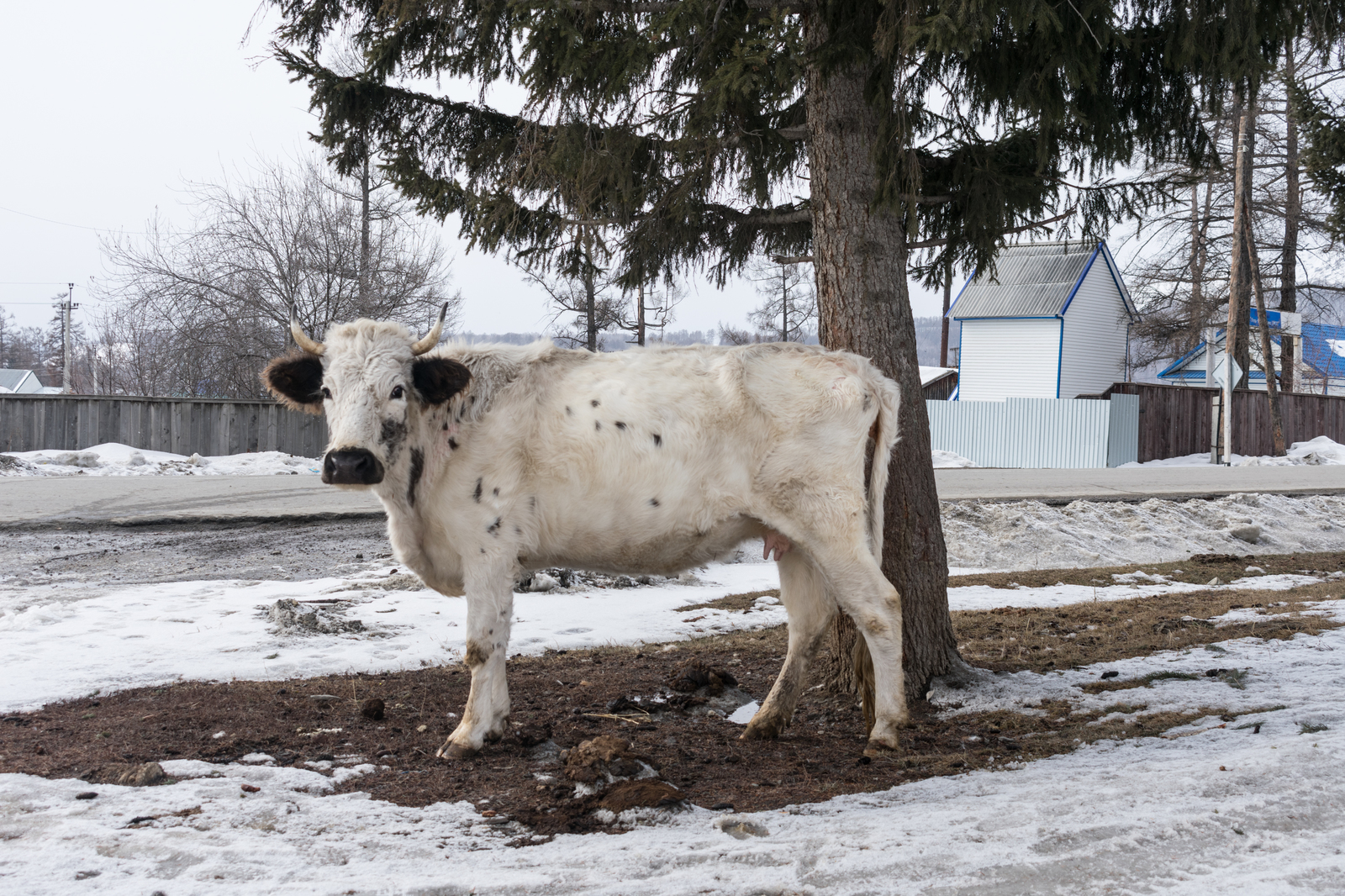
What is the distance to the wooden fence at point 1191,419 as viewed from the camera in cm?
3019

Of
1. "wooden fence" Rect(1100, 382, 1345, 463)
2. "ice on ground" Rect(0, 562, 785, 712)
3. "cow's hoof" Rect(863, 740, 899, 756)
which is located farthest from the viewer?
"wooden fence" Rect(1100, 382, 1345, 463)

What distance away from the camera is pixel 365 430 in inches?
177

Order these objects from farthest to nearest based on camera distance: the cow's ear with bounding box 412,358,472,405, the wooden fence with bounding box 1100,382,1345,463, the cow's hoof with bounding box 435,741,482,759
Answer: the wooden fence with bounding box 1100,382,1345,463 < the cow's ear with bounding box 412,358,472,405 < the cow's hoof with bounding box 435,741,482,759

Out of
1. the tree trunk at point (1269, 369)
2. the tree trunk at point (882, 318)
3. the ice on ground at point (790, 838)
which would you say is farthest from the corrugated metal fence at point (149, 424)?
the tree trunk at point (1269, 369)

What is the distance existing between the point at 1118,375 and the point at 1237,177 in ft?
38.8

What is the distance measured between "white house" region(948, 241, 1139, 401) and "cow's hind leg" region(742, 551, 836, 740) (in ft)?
107

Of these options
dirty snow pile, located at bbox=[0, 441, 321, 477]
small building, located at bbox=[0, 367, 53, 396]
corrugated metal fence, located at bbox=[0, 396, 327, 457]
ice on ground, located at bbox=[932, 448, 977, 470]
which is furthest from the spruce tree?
small building, located at bbox=[0, 367, 53, 396]

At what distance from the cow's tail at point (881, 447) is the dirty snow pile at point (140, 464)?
1523 centimetres

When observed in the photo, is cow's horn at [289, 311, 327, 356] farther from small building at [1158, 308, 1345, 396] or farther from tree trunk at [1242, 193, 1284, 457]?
small building at [1158, 308, 1345, 396]

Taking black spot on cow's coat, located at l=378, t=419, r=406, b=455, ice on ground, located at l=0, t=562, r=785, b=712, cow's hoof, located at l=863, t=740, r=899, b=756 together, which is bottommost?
ice on ground, located at l=0, t=562, r=785, b=712

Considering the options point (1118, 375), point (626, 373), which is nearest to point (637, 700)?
point (626, 373)

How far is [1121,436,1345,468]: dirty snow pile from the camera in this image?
2716cm

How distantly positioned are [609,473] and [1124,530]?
9868 millimetres

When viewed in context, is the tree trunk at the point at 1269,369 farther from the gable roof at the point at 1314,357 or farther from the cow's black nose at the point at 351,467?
the cow's black nose at the point at 351,467
